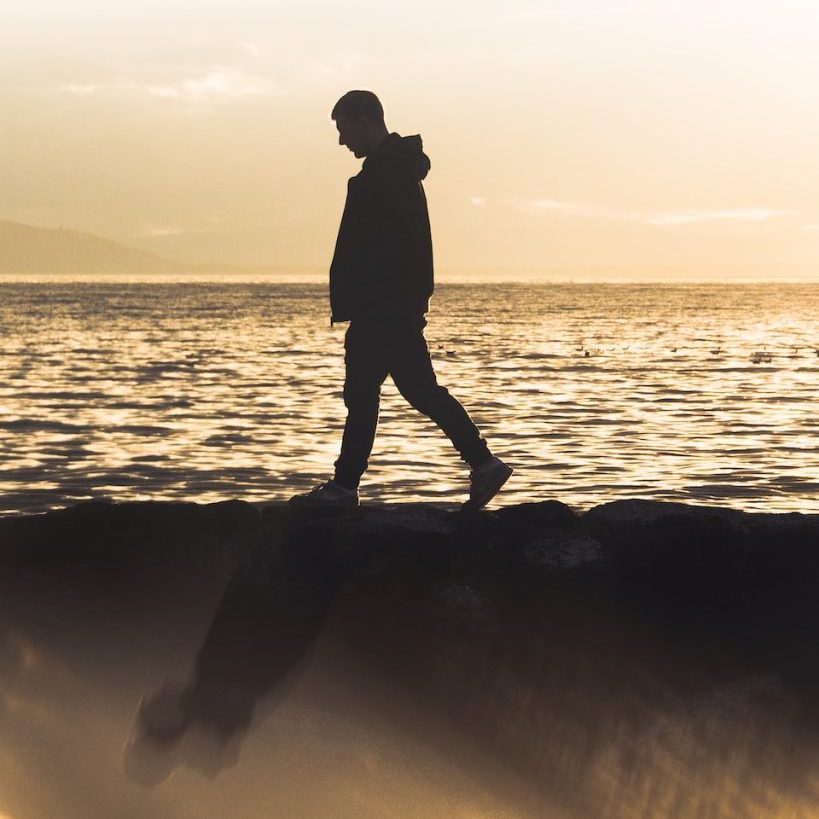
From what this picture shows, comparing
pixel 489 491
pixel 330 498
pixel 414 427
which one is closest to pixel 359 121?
pixel 330 498

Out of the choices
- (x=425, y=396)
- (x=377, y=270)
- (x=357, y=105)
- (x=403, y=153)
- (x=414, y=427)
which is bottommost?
Answer: (x=414, y=427)

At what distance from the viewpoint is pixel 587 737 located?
5016mm

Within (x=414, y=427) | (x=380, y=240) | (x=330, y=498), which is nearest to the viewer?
(x=380, y=240)

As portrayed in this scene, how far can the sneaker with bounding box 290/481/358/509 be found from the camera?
23.7 ft

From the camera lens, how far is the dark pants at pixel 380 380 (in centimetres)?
717

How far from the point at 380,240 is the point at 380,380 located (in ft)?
2.59

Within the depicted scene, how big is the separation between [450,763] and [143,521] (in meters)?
2.52

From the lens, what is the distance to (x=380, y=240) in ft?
23.3

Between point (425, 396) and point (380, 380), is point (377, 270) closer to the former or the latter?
point (380, 380)

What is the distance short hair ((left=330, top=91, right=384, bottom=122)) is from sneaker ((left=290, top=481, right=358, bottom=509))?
206 cm

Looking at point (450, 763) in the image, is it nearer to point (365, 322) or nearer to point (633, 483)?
point (365, 322)

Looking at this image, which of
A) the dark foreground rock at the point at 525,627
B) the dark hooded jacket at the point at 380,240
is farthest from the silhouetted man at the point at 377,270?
the dark foreground rock at the point at 525,627

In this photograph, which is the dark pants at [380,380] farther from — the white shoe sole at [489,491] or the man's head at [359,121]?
the man's head at [359,121]

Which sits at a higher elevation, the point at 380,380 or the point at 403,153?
the point at 403,153
